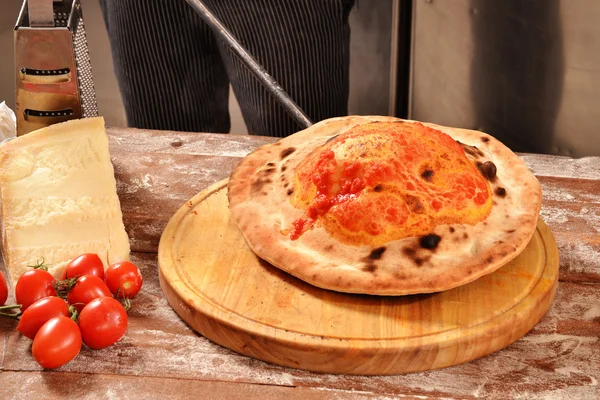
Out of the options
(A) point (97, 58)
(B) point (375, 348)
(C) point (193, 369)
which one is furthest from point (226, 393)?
(A) point (97, 58)

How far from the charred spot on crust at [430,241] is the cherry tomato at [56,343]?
0.75 m

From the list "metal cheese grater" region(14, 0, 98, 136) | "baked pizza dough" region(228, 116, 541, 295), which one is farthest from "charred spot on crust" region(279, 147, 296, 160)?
"metal cheese grater" region(14, 0, 98, 136)

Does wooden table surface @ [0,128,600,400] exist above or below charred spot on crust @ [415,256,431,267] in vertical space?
below

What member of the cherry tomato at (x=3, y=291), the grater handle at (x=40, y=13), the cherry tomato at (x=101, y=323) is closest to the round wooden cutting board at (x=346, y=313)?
the cherry tomato at (x=101, y=323)

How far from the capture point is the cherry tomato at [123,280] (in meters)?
1.74

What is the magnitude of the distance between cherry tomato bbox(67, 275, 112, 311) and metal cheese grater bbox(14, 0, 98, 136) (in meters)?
0.65

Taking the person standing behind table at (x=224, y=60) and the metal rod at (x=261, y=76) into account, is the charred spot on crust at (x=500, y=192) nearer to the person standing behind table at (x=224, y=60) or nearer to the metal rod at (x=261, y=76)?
the metal rod at (x=261, y=76)

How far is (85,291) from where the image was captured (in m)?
1.66

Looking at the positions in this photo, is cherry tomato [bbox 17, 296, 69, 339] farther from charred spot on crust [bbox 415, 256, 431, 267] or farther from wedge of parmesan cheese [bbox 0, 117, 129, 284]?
charred spot on crust [bbox 415, 256, 431, 267]

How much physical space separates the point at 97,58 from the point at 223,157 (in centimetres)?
274

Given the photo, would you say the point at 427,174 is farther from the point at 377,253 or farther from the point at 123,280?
the point at 123,280

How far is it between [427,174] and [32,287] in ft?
3.02

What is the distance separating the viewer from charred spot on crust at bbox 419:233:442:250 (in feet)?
5.46

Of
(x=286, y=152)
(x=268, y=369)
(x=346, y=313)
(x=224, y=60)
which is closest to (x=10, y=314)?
(x=268, y=369)
